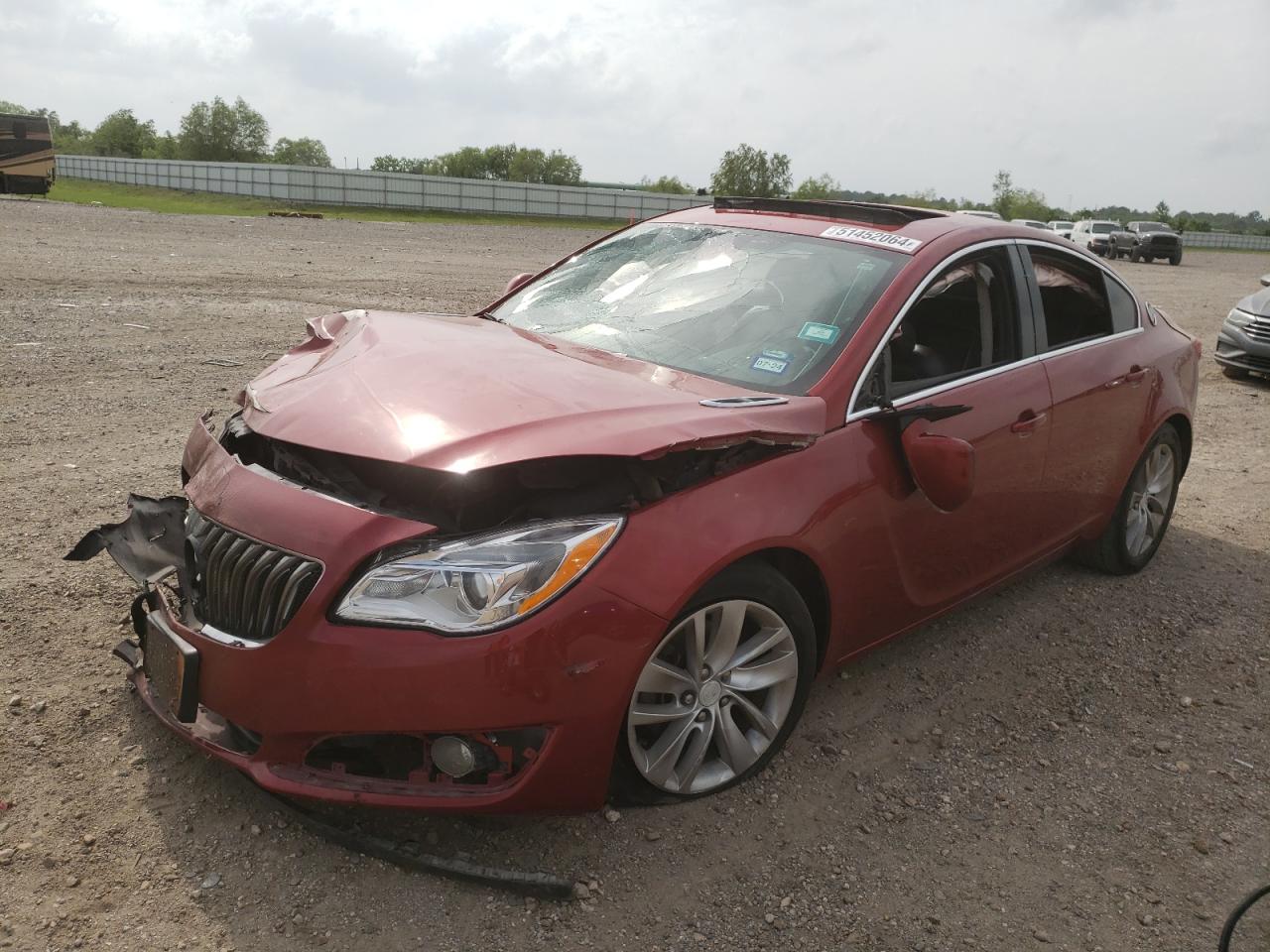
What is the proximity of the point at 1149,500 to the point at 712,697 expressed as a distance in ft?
10.6

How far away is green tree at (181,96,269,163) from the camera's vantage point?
93.4 metres

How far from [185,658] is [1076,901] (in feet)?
7.88

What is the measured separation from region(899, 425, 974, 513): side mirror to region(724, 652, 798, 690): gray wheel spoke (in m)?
0.74

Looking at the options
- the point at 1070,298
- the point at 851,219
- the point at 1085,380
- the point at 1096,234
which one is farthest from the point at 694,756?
the point at 1096,234

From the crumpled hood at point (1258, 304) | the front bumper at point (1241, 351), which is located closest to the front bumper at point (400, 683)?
the front bumper at point (1241, 351)

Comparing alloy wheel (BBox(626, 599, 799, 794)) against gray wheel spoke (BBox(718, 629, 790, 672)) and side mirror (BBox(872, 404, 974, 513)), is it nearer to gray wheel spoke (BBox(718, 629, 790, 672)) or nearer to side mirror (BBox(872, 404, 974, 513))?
gray wheel spoke (BBox(718, 629, 790, 672))

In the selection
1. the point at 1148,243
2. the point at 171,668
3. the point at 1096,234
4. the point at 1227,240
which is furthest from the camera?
the point at 1227,240

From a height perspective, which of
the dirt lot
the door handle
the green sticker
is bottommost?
the dirt lot

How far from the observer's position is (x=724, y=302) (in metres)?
3.80

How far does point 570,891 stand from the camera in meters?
2.64

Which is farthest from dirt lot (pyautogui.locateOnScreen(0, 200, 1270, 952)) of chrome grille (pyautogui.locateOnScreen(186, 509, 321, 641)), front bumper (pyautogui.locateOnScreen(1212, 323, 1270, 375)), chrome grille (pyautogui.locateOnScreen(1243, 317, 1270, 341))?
chrome grille (pyautogui.locateOnScreen(1243, 317, 1270, 341))

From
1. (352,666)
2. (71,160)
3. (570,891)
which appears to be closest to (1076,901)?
(570,891)

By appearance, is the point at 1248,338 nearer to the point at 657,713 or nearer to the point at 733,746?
the point at 733,746

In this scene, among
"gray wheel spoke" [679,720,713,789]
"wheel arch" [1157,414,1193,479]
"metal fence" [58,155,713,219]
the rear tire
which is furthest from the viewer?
"metal fence" [58,155,713,219]
